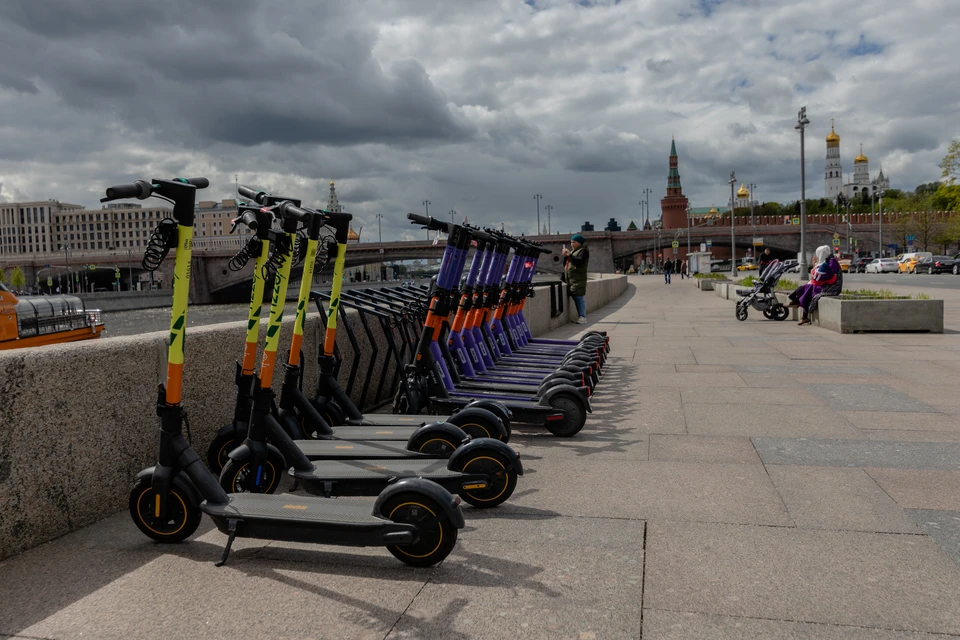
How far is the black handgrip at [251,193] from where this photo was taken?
4.41 meters

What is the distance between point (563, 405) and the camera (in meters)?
5.66

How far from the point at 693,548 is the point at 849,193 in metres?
176

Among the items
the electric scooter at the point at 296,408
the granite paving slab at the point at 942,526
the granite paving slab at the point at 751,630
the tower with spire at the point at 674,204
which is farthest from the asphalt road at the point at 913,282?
the tower with spire at the point at 674,204

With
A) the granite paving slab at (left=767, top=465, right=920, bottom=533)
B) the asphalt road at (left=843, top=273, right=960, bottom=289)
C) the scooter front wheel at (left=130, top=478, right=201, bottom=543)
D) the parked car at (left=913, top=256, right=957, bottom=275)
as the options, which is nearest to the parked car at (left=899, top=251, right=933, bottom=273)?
the parked car at (left=913, top=256, right=957, bottom=275)

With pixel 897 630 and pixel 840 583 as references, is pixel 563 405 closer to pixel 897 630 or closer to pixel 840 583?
pixel 840 583

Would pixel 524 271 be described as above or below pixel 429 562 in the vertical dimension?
above

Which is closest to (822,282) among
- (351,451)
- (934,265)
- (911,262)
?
(351,451)

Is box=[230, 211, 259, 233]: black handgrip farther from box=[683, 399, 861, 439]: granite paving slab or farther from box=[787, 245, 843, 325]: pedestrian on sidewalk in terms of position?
box=[787, 245, 843, 325]: pedestrian on sidewalk

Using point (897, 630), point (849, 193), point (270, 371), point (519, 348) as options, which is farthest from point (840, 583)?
point (849, 193)

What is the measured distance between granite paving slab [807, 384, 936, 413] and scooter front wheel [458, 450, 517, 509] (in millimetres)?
3873

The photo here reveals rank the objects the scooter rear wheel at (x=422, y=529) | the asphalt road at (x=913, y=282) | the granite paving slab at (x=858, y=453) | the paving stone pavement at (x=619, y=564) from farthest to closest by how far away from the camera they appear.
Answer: the asphalt road at (x=913, y=282) < the granite paving slab at (x=858, y=453) < the scooter rear wheel at (x=422, y=529) < the paving stone pavement at (x=619, y=564)

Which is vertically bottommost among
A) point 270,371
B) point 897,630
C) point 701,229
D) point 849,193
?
point 897,630

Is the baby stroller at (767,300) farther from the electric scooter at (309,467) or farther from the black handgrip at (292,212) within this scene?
the black handgrip at (292,212)

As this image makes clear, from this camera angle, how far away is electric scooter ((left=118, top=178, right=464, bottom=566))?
124 inches
